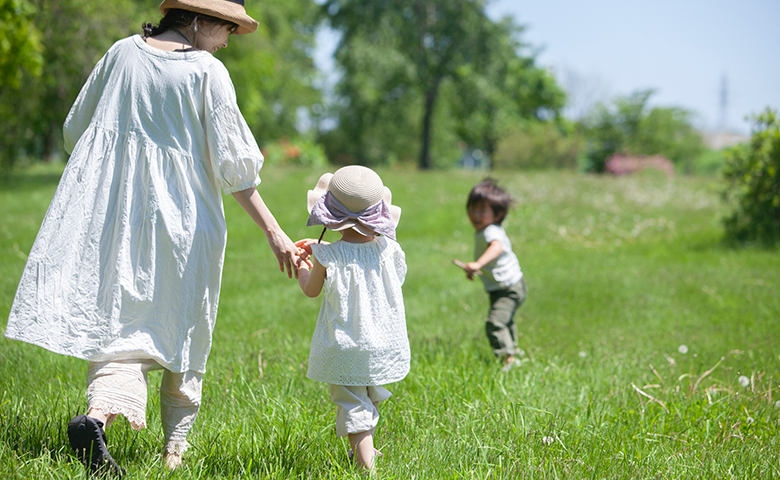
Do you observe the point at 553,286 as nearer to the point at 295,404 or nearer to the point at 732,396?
the point at 732,396

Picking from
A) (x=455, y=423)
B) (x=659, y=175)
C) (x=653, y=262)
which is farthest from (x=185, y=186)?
(x=659, y=175)

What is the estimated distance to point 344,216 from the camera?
2564 mm

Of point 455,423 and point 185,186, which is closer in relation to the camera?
point 185,186

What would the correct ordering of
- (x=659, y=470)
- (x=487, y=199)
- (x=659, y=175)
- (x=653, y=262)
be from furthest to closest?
(x=659, y=175)
(x=653, y=262)
(x=487, y=199)
(x=659, y=470)

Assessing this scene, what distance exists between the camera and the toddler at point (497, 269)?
4.44 meters

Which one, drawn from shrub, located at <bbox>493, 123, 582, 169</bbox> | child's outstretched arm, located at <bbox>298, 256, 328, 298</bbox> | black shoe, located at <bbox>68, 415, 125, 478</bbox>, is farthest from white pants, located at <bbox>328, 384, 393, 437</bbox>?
shrub, located at <bbox>493, 123, 582, 169</bbox>

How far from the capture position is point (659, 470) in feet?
8.92

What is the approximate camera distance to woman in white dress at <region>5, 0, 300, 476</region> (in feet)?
7.66

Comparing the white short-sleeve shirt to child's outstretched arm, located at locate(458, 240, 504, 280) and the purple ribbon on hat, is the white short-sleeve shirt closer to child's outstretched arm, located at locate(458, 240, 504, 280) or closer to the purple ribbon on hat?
child's outstretched arm, located at locate(458, 240, 504, 280)

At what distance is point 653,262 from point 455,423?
7267 mm

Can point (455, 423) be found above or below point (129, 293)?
below

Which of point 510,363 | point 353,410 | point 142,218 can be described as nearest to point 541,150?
point 510,363

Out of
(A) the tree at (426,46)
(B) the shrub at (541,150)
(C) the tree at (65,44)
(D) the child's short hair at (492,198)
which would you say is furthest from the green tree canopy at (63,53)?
(B) the shrub at (541,150)

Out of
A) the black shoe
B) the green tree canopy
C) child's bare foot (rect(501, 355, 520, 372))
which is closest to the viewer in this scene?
the black shoe
